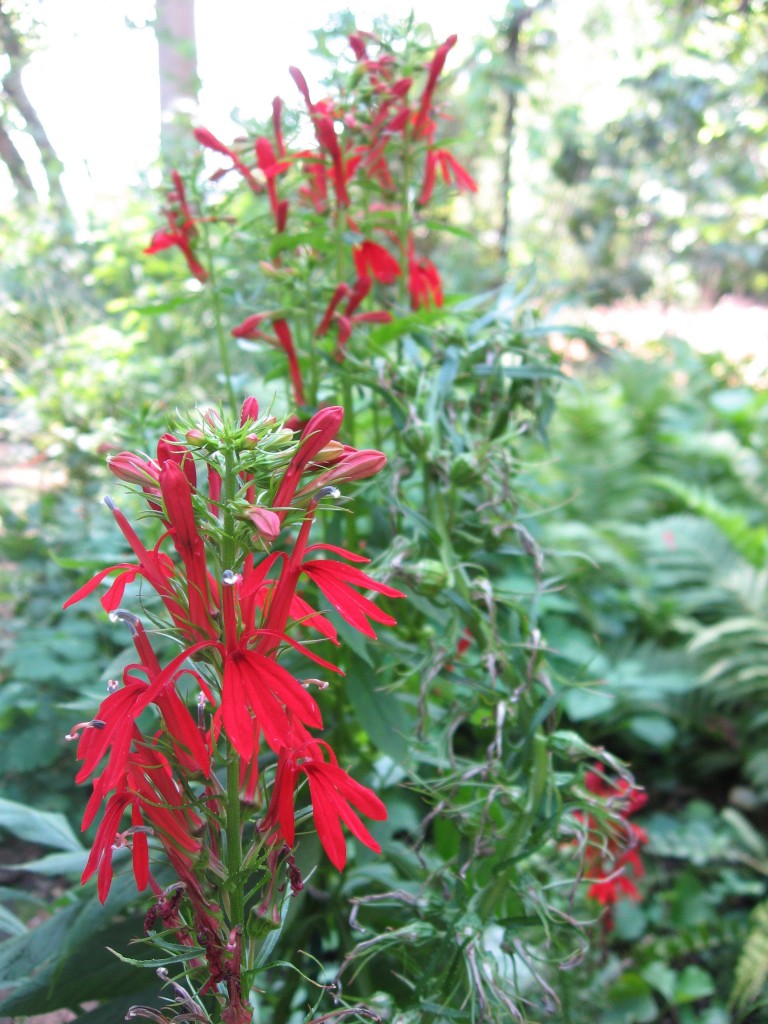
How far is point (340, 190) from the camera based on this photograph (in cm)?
92

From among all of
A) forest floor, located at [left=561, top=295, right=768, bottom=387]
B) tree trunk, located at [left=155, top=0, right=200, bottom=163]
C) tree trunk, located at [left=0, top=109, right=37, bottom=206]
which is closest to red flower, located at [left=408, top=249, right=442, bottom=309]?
tree trunk, located at [left=155, top=0, right=200, bottom=163]

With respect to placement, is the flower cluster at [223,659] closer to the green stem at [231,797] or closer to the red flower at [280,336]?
the green stem at [231,797]

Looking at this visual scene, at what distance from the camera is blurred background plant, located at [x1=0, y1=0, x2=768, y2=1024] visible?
30.0 inches

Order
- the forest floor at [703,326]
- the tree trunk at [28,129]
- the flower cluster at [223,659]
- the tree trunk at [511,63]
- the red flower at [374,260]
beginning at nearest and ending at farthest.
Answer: the flower cluster at [223,659] < the red flower at [374,260] < the tree trunk at [28,129] < the tree trunk at [511,63] < the forest floor at [703,326]

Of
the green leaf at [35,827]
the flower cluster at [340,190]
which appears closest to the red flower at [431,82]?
the flower cluster at [340,190]

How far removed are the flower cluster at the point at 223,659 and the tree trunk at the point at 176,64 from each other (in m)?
2.88

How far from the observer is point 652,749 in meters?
1.96

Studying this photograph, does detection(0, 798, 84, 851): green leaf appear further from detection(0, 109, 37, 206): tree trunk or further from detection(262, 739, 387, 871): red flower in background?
detection(0, 109, 37, 206): tree trunk

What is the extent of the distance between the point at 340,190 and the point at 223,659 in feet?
2.06

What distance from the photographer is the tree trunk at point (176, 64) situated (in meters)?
3.25

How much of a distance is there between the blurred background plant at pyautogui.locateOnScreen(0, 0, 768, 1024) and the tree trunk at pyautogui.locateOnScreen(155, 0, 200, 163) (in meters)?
0.20

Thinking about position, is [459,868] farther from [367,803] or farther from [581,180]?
[581,180]

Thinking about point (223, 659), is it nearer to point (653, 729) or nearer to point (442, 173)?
point (442, 173)

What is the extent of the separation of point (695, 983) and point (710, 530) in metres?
1.22
